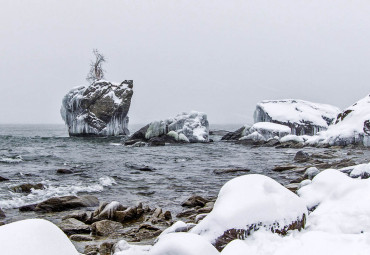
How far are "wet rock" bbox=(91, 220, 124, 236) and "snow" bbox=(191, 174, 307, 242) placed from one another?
2.37m

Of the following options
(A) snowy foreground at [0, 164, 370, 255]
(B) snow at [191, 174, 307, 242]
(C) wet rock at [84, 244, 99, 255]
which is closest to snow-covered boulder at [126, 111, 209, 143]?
(A) snowy foreground at [0, 164, 370, 255]

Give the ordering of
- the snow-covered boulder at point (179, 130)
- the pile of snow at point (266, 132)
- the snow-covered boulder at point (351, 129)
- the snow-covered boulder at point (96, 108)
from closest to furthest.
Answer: the snow-covered boulder at point (351, 129) < the pile of snow at point (266, 132) < the snow-covered boulder at point (179, 130) < the snow-covered boulder at point (96, 108)

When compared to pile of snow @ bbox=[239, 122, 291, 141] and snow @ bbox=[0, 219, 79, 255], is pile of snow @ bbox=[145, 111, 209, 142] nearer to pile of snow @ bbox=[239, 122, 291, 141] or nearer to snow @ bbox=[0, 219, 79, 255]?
pile of snow @ bbox=[239, 122, 291, 141]

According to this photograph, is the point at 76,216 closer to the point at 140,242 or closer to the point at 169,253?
the point at 140,242

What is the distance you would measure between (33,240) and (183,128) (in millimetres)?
37839

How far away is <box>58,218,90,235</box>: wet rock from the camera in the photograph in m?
7.16

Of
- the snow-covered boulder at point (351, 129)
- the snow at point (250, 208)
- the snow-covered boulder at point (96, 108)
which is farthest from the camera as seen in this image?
the snow-covered boulder at point (96, 108)

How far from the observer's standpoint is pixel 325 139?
1235 inches

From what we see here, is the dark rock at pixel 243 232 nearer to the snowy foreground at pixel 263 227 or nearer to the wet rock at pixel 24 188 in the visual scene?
the snowy foreground at pixel 263 227

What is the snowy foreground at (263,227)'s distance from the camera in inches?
139

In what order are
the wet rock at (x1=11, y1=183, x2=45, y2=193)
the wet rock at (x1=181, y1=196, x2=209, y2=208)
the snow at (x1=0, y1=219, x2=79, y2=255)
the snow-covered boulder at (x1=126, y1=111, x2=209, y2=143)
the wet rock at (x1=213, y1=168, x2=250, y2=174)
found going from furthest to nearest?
the snow-covered boulder at (x1=126, y1=111, x2=209, y2=143) → the wet rock at (x1=213, y1=168, x2=250, y2=174) → the wet rock at (x1=11, y1=183, x2=45, y2=193) → the wet rock at (x1=181, y1=196, x2=209, y2=208) → the snow at (x1=0, y1=219, x2=79, y2=255)

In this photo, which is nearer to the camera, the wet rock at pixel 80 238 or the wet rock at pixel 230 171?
the wet rock at pixel 80 238

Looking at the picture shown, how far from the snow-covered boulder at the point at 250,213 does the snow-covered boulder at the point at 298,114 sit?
130 ft

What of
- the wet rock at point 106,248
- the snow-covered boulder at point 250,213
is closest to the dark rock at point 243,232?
the snow-covered boulder at point 250,213
